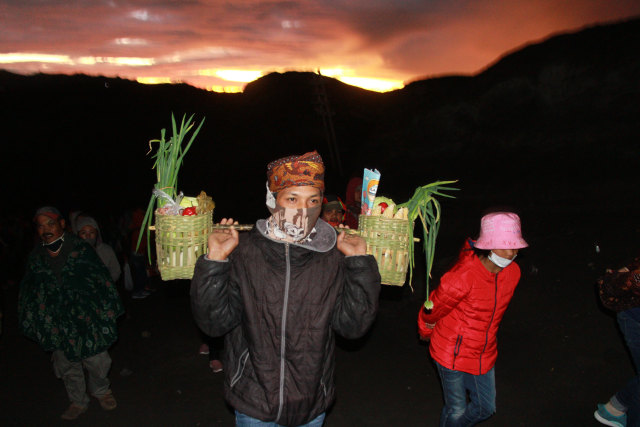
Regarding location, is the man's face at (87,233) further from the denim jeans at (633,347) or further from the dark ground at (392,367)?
the denim jeans at (633,347)

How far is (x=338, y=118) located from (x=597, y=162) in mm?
23506

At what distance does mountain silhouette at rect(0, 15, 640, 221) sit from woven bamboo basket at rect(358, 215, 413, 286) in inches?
566

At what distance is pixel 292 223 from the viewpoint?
223 cm

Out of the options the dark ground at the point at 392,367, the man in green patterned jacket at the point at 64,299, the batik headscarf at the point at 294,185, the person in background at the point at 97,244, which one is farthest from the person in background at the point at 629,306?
the person in background at the point at 97,244

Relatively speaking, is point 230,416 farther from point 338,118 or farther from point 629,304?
point 338,118

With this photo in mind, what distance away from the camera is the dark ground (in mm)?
4504

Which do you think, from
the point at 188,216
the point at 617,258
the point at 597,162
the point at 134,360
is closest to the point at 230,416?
the point at 134,360

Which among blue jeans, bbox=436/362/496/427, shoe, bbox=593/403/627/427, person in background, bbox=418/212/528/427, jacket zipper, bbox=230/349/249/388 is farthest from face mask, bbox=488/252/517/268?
shoe, bbox=593/403/627/427

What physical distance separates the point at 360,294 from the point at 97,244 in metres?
4.66

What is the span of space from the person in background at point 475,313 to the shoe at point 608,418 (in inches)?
69.6

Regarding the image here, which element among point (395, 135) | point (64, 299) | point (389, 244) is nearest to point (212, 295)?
point (389, 244)

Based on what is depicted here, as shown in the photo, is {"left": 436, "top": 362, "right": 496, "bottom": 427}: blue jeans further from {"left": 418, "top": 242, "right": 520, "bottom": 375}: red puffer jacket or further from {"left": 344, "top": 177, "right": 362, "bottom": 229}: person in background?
{"left": 344, "top": 177, "right": 362, "bottom": 229}: person in background

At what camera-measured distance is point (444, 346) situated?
3270 millimetres

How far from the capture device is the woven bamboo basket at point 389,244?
8.51 feet
